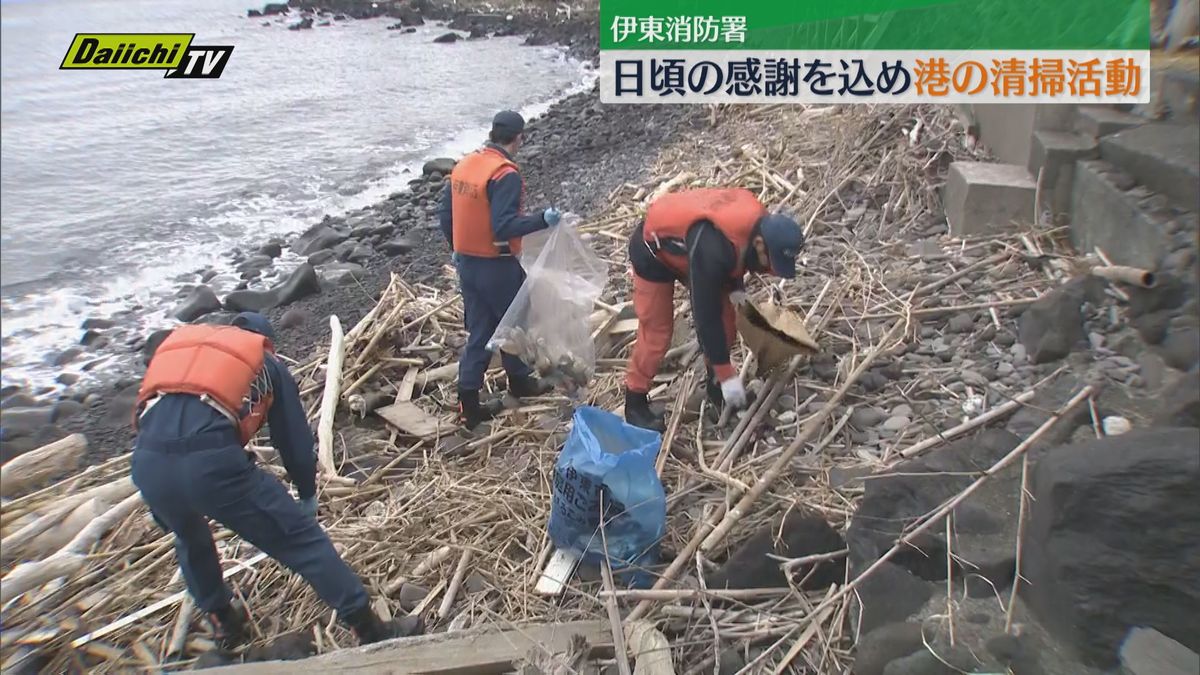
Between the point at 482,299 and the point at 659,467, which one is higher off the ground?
the point at 482,299

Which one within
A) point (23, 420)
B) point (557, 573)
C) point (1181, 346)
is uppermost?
point (1181, 346)

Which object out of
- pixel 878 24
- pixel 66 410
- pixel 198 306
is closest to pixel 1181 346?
pixel 878 24

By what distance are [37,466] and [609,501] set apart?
380cm

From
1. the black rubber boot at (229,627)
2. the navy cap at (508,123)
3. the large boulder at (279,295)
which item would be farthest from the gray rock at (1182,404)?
the large boulder at (279,295)

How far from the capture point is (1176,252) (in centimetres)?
429

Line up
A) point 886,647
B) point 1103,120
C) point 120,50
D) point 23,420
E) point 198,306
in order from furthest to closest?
1. point 198,306
2. point 23,420
3. point 120,50
4. point 1103,120
5. point 886,647

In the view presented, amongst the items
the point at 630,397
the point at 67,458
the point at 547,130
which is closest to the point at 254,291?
the point at 67,458

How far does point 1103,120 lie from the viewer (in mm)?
5309

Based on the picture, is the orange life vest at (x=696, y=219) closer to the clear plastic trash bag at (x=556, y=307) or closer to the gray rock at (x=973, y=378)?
the clear plastic trash bag at (x=556, y=307)

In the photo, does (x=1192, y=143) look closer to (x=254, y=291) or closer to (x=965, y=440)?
(x=965, y=440)

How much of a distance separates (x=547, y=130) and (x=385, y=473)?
11.5m

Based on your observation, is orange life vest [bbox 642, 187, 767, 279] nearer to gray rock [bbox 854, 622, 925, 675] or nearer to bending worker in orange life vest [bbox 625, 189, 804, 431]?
bending worker in orange life vest [bbox 625, 189, 804, 431]

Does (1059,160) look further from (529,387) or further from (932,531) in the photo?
(529,387)

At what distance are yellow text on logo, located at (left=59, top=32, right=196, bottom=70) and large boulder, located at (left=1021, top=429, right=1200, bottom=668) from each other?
6871 millimetres
